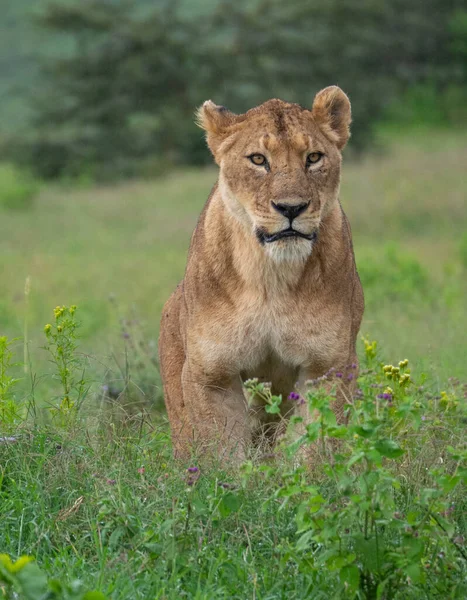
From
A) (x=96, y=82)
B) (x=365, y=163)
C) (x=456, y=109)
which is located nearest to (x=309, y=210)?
(x=365, y=163)

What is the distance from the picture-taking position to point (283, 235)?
437 centimetres

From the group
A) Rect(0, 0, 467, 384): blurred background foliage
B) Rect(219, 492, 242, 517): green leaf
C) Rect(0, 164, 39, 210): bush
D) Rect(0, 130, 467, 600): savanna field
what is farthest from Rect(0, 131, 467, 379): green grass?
Rect(219, 492, 242, 517): green leaf

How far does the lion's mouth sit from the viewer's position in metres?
4.36

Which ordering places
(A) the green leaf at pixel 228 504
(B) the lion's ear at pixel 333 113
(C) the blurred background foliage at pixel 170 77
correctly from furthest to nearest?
(C) the blurred background foliage at pixel 170 77, (B) the lion's ear at pixel 333 113, (A) the green leaf at pixel 228 504

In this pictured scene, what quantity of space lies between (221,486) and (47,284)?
30.3ft

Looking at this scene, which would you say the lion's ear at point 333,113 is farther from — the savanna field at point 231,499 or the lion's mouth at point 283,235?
the savanna field at point 231,499

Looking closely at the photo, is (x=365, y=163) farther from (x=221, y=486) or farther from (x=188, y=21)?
(x=221, y=486)

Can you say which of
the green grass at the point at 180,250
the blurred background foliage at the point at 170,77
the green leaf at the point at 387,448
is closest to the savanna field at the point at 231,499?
the green leaf at the point at 387,448

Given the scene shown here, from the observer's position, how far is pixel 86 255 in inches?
608

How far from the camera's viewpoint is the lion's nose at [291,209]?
14.1 feet

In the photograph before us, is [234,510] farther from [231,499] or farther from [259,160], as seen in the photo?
[259,160]

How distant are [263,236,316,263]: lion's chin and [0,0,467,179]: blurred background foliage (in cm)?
2628

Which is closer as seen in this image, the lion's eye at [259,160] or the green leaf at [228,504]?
the green leaf at [228,504]

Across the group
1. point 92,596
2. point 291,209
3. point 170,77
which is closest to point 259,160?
point 291,209
